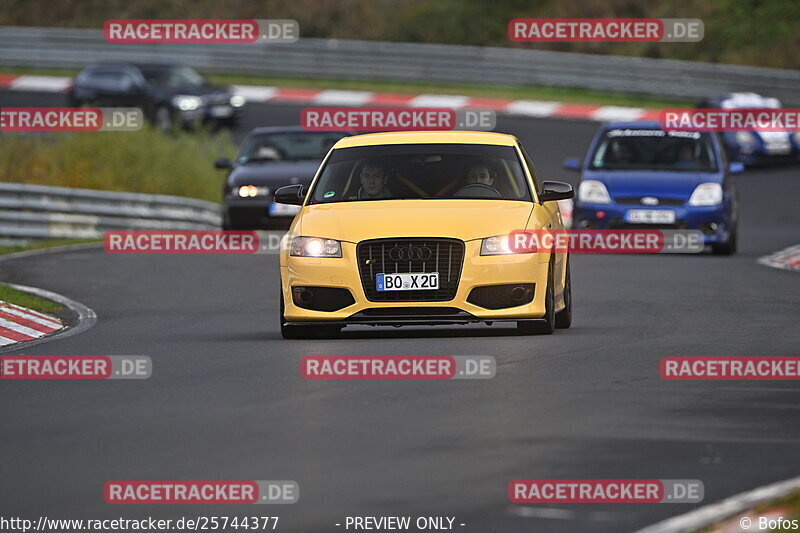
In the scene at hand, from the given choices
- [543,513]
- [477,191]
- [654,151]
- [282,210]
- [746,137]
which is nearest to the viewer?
[543,513]

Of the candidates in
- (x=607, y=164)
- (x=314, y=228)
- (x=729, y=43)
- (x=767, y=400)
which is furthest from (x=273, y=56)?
Answer: (x=767, y=400)

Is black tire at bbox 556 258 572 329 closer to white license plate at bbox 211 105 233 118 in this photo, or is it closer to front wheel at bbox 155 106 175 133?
white license plate at bbox 211 105 233 118

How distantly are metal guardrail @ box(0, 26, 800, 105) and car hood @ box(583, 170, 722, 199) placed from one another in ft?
61.6

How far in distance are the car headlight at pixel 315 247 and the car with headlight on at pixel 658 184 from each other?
10522 mm

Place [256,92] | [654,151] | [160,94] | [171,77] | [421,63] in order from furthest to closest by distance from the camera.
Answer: [256,92]
[421,63]
[171,77]
[160,94]
[654,151]

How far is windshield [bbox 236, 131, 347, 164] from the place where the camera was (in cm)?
2627

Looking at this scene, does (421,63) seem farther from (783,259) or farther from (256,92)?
(783,259)

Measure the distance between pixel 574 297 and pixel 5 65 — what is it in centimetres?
3630

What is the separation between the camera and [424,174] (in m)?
14.0

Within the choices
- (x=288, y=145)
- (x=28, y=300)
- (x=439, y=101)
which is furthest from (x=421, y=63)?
(x=28, y=300)

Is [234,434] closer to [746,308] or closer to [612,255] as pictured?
[746,308]

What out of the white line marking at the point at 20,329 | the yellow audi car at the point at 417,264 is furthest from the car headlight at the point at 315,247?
the white line marking at the point at 20,329

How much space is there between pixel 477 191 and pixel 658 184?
974 centimetres

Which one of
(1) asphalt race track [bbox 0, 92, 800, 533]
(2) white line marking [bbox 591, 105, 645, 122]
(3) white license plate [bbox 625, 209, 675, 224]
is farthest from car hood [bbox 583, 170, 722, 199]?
(2) white line marking [bbox 591, 105, 645, 122]
